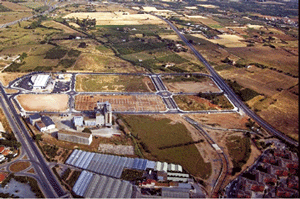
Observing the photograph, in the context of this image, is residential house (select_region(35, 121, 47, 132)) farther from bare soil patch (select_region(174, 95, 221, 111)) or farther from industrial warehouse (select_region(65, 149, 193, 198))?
bare soil patch (select_region(174, 95, 221, 111))

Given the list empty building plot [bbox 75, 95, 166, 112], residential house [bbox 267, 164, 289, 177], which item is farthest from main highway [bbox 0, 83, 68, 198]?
residential house [bbox 267, 164, 289, 177]

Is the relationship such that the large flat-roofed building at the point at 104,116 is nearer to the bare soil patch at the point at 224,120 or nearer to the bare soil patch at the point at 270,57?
the bare soil patch at the point at 224,120

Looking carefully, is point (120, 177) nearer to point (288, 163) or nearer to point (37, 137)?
point (37, 137)

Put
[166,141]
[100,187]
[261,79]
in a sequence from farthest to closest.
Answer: [261,79] < [166,141] < [100,187]

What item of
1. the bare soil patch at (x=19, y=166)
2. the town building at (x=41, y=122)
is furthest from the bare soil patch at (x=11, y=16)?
the bare soil patch at (x=19, y=166)

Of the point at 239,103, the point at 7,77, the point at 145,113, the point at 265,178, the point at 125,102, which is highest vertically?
the point at 7,77

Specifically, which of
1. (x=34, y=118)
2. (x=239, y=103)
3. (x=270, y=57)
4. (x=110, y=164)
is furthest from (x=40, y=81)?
(x=270, y=57)
